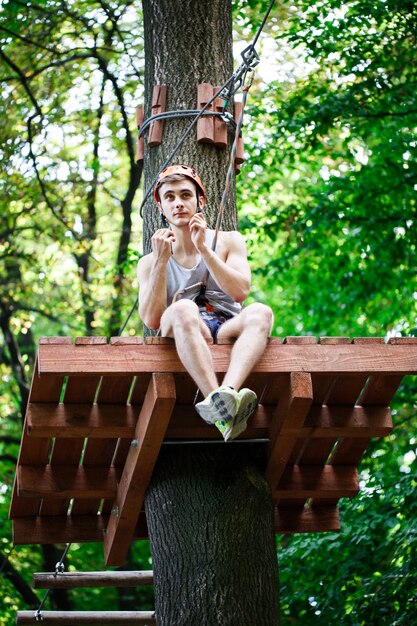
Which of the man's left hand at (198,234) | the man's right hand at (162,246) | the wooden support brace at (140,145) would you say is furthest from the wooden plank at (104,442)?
the wooden support brace at (140,145)

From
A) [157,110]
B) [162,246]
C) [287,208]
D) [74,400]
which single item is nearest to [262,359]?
[162,246]

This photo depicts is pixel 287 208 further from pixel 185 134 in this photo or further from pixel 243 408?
pixel 243 408

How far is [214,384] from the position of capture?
457cm

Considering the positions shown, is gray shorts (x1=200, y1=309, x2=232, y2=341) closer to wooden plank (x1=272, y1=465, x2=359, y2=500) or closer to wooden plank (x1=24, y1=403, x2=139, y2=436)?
wooden plank (x1=24, y1=403, x2=139, y2=436)

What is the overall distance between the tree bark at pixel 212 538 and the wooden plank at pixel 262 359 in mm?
616

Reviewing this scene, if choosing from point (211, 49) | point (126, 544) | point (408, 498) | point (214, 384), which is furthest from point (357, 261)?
point (214, 384)

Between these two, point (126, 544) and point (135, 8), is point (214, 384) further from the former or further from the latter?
point (135, 8)

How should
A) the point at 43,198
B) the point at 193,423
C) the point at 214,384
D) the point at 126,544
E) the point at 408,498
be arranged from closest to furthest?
the point at 214,384 → the point at 193,423 → the point at 126,544 → the point at 408,498 → the point at 43,198

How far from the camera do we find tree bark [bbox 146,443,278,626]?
4766 millimetres

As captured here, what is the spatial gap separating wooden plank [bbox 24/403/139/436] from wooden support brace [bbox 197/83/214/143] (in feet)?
5.77

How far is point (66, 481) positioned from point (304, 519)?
1473 millimetres

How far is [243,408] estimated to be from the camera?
4508mm

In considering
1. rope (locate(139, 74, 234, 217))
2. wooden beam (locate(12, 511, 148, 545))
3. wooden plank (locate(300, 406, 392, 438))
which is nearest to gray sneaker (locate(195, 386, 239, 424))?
wooden plank (locate(300, 406, 392, 438))

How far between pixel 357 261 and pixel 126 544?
5.86 m
